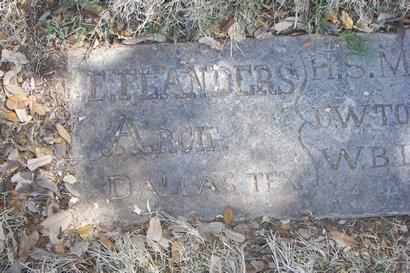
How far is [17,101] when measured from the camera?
2.29 m

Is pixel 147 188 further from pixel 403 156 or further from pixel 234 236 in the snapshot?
pixel 403 156

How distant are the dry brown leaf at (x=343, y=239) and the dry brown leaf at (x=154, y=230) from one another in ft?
2.80

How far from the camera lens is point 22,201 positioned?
224cm

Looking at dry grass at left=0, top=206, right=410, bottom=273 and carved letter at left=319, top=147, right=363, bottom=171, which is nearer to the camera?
dry grass at left=0, top=206, right=410, bottom=273

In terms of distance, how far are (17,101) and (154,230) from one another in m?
0.93

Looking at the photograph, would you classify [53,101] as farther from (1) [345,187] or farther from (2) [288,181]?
(1) [345,187]

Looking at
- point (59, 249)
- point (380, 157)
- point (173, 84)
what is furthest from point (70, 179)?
point (380, 157)

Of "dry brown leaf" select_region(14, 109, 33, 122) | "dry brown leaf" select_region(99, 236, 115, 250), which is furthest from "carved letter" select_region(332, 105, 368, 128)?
"dry brown leaf" select_region(14, 109, 33, 122)

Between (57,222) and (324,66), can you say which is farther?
(324,66)

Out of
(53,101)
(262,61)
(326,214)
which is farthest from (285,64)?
(53,101)

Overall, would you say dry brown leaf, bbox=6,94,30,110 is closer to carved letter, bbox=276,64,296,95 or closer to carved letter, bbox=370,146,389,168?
carved letter, bbox=276,64,296,95

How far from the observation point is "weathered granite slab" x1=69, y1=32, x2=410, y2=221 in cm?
225

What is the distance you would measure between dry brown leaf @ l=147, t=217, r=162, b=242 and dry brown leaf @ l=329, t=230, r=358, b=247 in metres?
0.85

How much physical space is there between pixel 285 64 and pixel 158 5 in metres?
0.70
